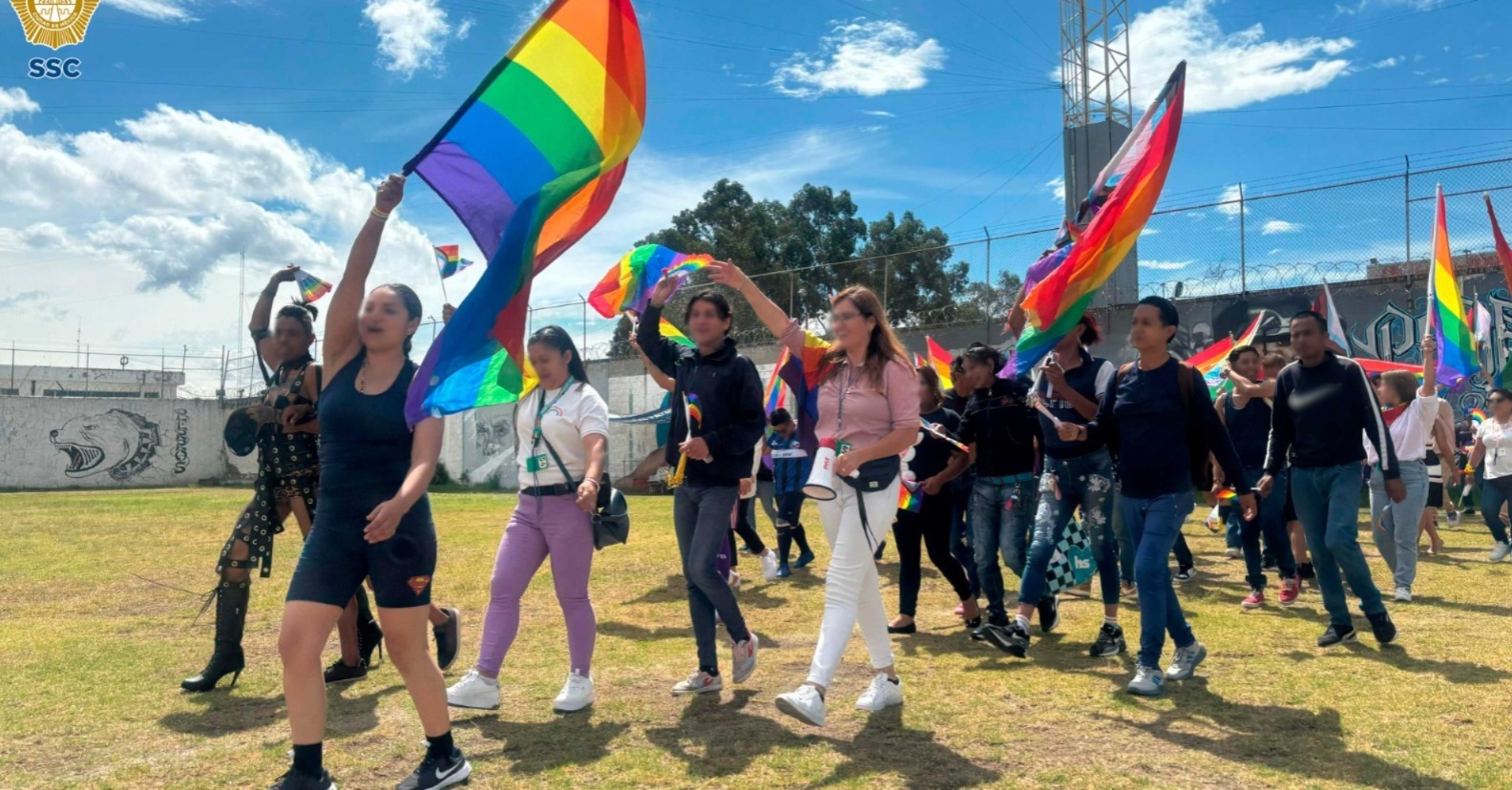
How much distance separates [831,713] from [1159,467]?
7.19ft

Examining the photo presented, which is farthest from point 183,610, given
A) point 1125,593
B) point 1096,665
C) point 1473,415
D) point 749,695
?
point 1473,415

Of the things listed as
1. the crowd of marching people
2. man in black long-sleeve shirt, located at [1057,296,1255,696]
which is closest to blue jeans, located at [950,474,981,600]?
the crowd of marching people

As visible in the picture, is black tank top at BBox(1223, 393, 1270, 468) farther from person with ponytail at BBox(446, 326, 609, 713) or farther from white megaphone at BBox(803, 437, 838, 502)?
person with ponytail at BBox(446, 326, 609, 713)

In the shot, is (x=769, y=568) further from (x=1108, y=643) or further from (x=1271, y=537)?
(x=1271, y=537)

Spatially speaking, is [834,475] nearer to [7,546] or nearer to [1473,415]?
[7,546]

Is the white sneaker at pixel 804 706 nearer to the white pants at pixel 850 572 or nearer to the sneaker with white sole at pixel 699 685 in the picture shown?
the white pants at pixel 850 572

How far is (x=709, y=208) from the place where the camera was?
41656 mm

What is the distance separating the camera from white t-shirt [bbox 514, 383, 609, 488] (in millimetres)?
5035

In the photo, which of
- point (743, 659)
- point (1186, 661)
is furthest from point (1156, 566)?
point (743, 659)

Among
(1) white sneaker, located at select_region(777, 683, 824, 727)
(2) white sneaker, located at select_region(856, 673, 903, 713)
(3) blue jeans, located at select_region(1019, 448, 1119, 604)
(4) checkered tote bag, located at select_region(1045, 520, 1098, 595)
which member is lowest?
(2) white sneaker, located at select_region(856, 673, 903, 713)

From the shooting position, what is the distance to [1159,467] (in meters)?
5.32

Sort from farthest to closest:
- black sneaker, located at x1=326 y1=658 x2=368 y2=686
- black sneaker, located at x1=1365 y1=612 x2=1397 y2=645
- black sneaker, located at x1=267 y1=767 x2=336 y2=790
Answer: black sneaker, located at x1=1365 y1=612 x2=1397 y2=645
black sneaker, located at x1=326 y1=658 x2=368 y2=686
black sneaker, located at x1=267 y1=767 x2=336 y2=790

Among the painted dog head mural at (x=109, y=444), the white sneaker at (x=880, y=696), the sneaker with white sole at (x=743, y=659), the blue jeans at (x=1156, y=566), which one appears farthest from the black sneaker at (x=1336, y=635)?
the painted dog head mural at (x=109, y=444)

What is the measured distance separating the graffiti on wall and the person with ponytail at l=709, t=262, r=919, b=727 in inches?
1517
